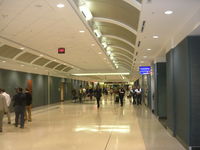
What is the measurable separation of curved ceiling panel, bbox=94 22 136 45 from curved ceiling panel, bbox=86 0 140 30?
139 centimetres

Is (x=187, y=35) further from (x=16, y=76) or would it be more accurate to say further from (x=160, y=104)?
(x=16, y=76)

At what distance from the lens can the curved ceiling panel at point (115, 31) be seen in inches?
419

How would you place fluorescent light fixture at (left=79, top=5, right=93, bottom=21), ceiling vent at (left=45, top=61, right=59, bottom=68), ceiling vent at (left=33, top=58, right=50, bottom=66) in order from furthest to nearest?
ceiling vent at (left=45, top=61, right=59, bottom=68) < ceiling vent at (left=33, top=58, right=50, bottom=66) < fluorescent light fixture at (left=79, top=5, right=93, bottom=21)

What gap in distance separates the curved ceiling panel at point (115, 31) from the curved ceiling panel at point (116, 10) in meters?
1.39

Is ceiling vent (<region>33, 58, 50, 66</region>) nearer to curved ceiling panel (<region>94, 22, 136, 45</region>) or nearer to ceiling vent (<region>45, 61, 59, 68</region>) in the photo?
ceiling vent (<region>45, 61, 59, 68</region>)

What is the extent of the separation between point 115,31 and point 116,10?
11.2 ft

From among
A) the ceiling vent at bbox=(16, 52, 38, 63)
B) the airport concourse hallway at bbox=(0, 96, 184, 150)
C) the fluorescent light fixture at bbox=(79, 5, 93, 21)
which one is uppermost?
the fluorescent light fixture at bbox=(79, 5, 93, 21)

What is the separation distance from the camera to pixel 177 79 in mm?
8195

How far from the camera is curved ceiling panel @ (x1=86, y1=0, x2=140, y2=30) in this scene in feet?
25.0

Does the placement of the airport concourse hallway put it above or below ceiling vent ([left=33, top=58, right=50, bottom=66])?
below

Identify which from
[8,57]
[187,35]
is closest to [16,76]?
[8,57]

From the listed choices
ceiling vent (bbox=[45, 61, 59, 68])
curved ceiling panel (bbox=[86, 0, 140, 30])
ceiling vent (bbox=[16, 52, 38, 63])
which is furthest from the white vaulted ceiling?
ceiling vent (bbox=[45, 61, 59, 68])

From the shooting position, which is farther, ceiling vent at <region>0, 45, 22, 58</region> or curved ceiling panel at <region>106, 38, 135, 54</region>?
curved ceiling panel at <region>106, 38, 135, 54</region>

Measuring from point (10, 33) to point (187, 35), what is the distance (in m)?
6.31
